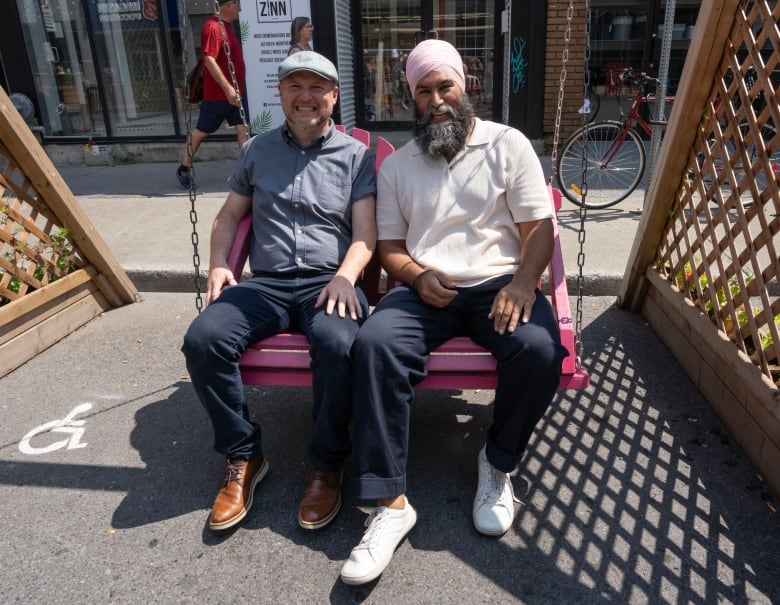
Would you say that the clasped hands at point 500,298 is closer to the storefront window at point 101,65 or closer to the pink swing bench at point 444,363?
the pink swing bench at point 444,363

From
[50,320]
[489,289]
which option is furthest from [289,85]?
[50,320]

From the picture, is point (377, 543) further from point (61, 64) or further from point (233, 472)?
point (61, 64)

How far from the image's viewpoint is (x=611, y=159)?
5.80m

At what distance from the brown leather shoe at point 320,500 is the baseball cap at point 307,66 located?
1602mm

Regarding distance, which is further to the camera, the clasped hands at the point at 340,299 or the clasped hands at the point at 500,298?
the clasped hands at the point at 340,299

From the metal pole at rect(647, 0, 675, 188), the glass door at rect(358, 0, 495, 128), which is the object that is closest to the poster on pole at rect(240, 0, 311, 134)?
the glass door at rect(358, 0, 495, 128)

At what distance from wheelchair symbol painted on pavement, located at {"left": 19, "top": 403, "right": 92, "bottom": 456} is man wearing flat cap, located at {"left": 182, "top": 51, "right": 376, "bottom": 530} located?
34.8 inches

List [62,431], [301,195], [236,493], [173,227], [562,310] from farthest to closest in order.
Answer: [173,227], [62,431], [301,195], [562,310], [236,493]

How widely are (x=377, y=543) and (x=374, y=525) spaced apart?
0.07 m

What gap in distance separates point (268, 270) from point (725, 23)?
Answer: 224cm

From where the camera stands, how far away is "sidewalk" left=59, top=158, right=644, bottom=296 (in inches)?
180

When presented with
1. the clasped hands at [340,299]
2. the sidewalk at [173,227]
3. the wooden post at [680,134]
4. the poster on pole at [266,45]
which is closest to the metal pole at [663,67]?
the sidewalk at [173,227]

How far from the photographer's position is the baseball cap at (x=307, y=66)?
2633mm

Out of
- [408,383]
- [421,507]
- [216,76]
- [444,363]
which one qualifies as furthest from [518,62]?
[421,507]
